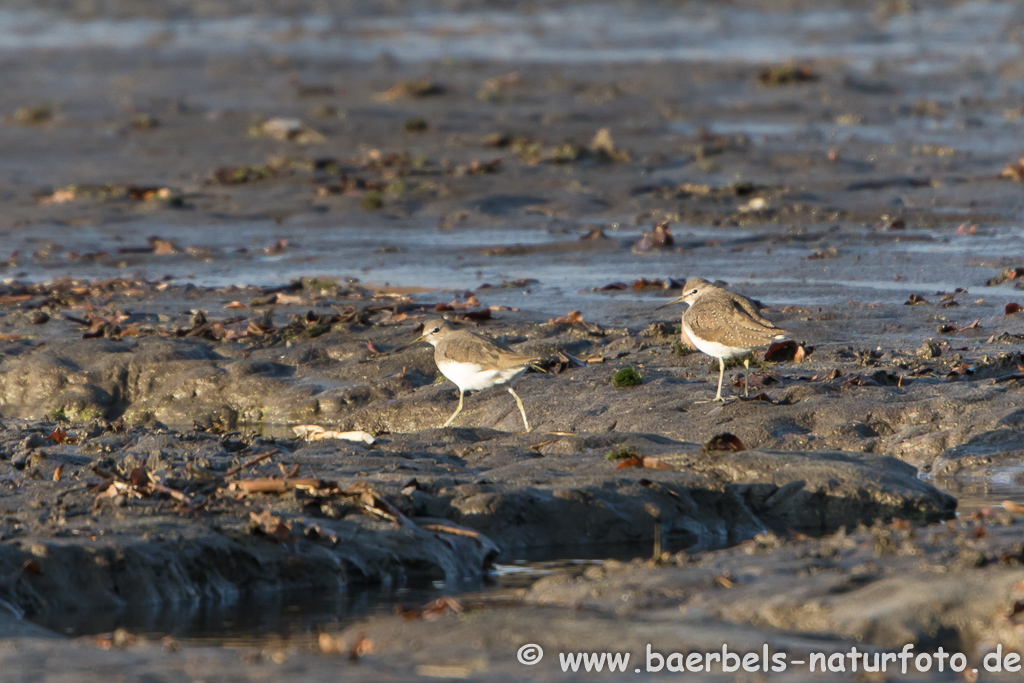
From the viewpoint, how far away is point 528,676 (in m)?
5.00

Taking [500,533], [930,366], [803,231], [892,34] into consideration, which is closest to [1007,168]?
[803,231]

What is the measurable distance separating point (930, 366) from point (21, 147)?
742 inches

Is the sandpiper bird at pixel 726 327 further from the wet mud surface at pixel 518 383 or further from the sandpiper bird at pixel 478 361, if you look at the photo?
the sandpiper bird at pixel 478 361

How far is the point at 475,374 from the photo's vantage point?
30.5 feet

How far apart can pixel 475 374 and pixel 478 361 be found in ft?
0.35

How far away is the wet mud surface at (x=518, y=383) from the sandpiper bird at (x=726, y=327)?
16.4 inches

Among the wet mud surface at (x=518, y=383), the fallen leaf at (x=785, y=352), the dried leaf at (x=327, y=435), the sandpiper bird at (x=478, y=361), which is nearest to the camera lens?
the wet mud surface at (x=518, y=383)

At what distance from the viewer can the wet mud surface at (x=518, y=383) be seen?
19.1 feet

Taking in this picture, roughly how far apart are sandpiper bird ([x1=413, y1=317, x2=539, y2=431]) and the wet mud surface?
416 mm

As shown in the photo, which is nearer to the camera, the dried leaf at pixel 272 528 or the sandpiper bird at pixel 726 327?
the dried leaf at pixel 272 528

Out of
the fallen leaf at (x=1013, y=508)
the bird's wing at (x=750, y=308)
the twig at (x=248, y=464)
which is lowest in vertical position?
the fallen leaf at (x=1013, y=508)

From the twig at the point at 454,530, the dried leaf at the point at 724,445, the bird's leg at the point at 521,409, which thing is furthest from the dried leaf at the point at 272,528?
the bird's leg at the point at 521,409

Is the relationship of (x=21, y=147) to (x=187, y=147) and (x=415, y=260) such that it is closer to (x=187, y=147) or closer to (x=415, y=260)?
(x=187, y=147)

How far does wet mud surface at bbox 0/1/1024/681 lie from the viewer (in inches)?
229
